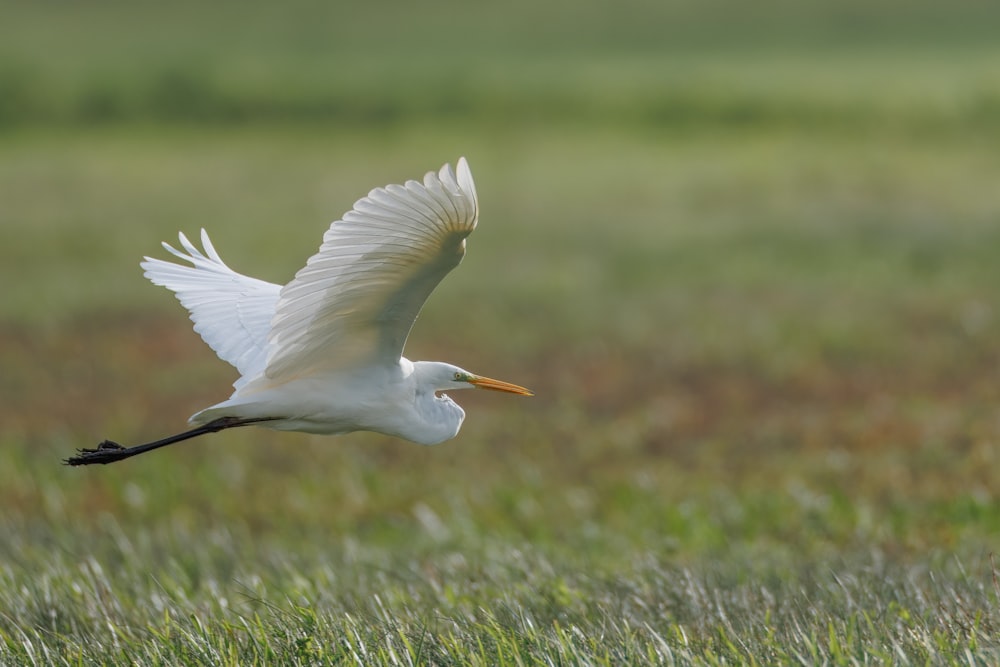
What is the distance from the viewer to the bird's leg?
445 cm

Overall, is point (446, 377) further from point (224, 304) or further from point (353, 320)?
point (224, 304)

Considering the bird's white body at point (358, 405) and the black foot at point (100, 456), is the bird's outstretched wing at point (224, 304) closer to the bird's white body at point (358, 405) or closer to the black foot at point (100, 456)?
the bird's white body at point (358, 405)

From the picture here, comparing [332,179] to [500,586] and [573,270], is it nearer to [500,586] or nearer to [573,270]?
[573,270]

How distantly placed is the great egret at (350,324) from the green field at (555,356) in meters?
0.61

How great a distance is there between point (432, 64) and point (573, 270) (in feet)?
43.9

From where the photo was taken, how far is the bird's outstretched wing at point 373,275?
3727 millimetres

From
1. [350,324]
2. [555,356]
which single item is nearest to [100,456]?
[350,324]

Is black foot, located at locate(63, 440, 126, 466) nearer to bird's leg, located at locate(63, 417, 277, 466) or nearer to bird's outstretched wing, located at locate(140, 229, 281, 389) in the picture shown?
bird's leg, located at locate(63, 417, 277, 466)

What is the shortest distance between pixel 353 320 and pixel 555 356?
310 inches

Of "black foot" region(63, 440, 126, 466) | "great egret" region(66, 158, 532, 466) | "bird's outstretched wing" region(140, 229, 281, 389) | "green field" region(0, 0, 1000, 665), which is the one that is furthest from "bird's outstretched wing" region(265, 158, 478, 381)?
"green field" region(0, 0, 1000, 665)

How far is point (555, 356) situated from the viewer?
1205 centimetres

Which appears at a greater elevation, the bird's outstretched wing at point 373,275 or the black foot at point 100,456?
the bird's outstretched wing at point 373,275

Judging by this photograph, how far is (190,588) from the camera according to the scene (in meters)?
5.26

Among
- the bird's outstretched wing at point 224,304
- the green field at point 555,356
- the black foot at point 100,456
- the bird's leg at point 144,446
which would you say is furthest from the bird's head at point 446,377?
the black foot at point 100,456
